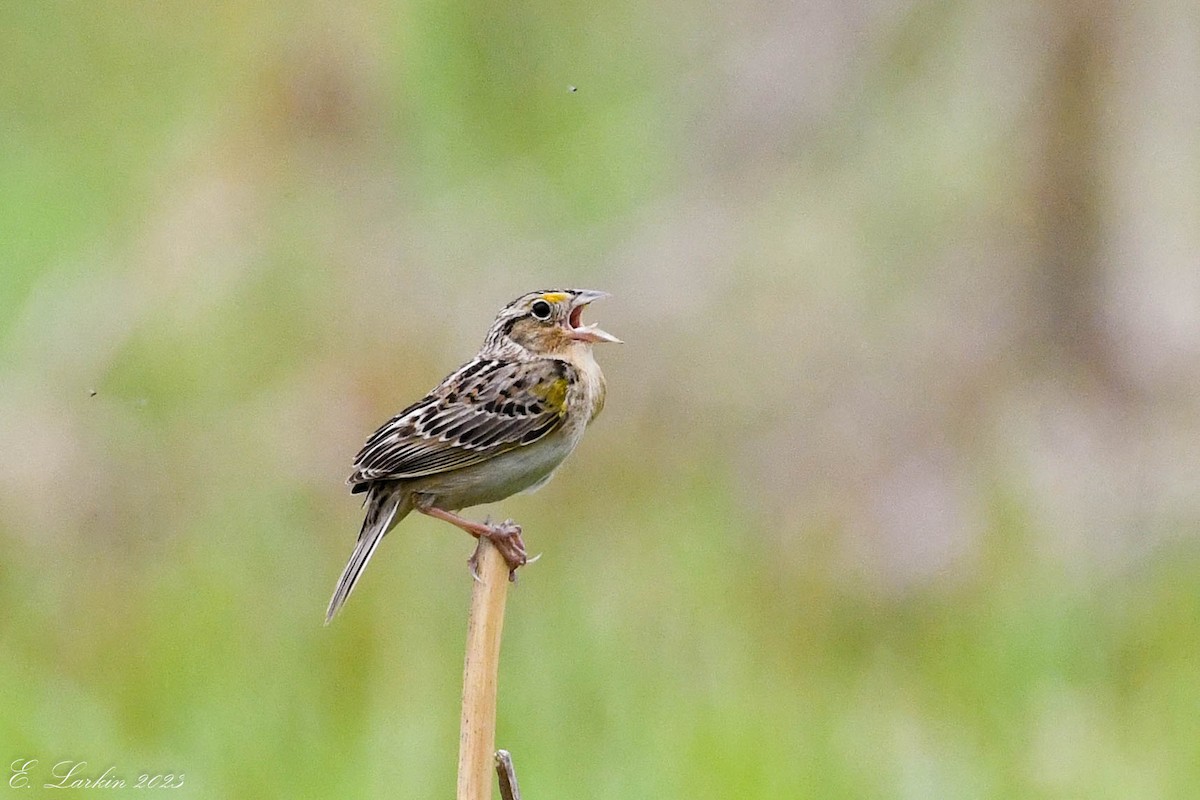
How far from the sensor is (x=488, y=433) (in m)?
4.14

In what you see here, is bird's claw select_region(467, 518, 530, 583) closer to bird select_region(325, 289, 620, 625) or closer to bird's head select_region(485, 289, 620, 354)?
bird select_region(325, 289, 620, 625)

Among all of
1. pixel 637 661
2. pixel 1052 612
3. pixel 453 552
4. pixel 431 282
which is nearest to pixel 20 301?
pixel 431 282

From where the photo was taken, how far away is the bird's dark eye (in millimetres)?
4441

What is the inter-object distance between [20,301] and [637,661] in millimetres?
4813

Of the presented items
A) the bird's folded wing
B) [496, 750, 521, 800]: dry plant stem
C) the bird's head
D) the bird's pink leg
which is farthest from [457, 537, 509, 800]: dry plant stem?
the bird's head

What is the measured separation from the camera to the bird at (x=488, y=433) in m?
4.05

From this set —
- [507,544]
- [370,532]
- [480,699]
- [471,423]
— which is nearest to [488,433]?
[471,423]

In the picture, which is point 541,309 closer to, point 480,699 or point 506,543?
point 506,543

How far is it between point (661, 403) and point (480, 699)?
4019mm

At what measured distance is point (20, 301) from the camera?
862 centimetres

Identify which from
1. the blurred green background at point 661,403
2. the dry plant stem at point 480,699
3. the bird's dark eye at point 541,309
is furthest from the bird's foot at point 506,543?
the blurred green background at point 661,403

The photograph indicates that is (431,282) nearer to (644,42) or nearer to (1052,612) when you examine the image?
(1052,612)

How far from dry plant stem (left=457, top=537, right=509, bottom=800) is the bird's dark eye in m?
1.49

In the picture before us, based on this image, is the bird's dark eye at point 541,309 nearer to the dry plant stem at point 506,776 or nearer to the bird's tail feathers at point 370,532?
the bird's tail feathers at point 370,532
